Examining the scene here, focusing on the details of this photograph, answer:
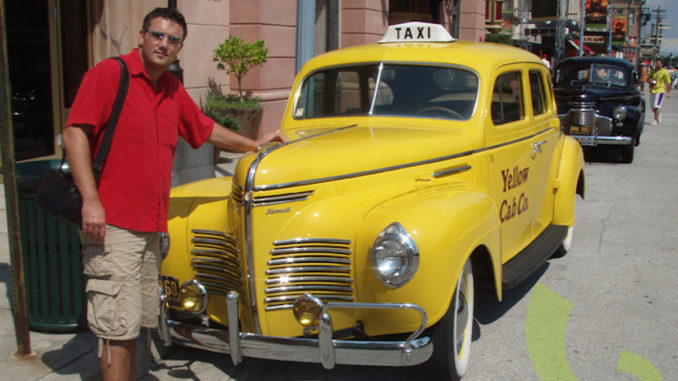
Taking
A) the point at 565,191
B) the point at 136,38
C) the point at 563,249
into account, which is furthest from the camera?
the point at 136,38

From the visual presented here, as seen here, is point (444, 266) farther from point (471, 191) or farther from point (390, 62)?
point (390, 62)

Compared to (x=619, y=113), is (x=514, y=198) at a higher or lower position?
lower

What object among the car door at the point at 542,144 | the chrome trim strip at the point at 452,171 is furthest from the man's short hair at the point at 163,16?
the car door at the point at 542,144

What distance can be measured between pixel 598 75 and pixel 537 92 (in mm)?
8418

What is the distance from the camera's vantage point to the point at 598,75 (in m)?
13.5

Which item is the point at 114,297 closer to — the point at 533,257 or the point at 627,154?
the point at 533,257

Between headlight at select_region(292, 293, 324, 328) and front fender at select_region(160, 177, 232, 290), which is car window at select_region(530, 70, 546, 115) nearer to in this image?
front fender at select_region(160, 177, 232, 290)

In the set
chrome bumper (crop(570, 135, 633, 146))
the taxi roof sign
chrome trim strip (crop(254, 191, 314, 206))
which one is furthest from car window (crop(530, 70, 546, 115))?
chrome bumper (crop(570, 135, 633, 146))

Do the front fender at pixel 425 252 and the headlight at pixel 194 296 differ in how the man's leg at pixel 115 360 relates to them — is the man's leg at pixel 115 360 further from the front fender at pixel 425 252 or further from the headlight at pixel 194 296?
the front fender at pixel 425 252

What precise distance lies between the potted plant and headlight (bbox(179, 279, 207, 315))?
789 centimetres

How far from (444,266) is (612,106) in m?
10.4

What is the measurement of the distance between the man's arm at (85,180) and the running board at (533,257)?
248 cm

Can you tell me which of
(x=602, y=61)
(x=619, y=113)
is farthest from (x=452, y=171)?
(x=602, y=61)

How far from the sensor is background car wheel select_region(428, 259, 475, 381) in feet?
11.7
